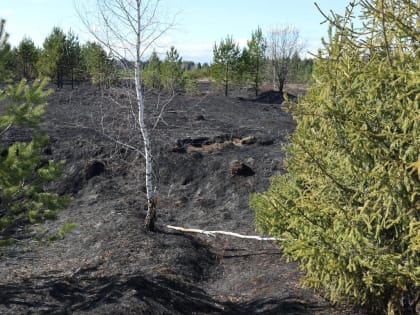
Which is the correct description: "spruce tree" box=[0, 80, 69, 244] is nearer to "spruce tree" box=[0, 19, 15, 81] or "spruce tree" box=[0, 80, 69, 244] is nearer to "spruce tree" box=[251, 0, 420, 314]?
"spruce tree" box=[0, 19, 15, 81]

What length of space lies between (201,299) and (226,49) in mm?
33390

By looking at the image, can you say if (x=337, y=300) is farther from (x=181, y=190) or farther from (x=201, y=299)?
(x=181, y=190)

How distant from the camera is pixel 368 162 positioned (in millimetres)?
5344

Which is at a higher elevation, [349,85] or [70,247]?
[349,85]

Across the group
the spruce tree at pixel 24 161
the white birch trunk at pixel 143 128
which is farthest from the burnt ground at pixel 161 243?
the spruce tree at pixel 24 161

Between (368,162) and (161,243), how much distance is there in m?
6.19

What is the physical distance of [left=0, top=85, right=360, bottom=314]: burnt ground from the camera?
732cm

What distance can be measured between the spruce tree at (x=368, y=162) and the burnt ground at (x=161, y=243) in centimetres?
142

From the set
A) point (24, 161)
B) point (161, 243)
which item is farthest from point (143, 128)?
point (24, 161)

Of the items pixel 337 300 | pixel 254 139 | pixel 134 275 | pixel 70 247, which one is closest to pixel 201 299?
pixel 134 275

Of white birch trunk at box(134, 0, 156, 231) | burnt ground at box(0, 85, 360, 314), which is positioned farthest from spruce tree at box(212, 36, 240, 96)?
white birch trunk at box(134, 0, 156, 231)

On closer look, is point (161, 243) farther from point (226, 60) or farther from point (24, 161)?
point (226, 60)

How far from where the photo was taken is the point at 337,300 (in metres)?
6.95

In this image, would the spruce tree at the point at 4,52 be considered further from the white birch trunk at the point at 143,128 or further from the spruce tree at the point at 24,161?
the white birch trunk at the point at 143,128
